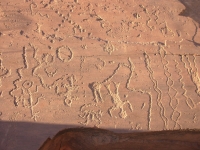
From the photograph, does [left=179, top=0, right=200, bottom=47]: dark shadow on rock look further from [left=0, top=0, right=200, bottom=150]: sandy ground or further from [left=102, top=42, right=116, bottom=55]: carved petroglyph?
[left=102, top=42, right=116, bottom=55]: carved petroglyph

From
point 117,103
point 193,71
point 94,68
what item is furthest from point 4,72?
point 193,71

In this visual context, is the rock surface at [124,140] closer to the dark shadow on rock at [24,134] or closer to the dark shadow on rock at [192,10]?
the dark shadow on rock at [24,134]

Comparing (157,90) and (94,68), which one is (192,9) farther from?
(94,68)

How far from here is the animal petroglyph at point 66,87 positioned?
11.3 feet

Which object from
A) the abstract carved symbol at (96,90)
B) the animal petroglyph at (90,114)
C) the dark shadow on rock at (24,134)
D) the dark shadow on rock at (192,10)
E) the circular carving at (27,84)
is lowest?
the dark shadow on rock at (24,134)

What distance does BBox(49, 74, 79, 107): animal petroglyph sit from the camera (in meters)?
3.44

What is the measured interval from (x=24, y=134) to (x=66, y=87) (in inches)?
29.3

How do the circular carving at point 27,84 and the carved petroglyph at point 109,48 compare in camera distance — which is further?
the carved petroglyph at point 109,48

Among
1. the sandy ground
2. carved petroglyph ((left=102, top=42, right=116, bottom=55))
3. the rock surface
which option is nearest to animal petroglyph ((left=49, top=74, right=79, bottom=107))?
the sandy ground

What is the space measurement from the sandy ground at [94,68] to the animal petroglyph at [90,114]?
0.04 feet

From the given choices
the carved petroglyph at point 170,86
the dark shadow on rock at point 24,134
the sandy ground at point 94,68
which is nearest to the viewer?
the dark shadow on rock at point 24,134

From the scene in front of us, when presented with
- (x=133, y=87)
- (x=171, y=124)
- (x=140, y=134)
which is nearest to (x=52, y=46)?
(x=133, y=87)

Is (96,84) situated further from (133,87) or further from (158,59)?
(158,59)

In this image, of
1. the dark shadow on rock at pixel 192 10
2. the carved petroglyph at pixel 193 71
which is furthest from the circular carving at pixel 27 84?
the dark shadow on rock at pixel 192 10
